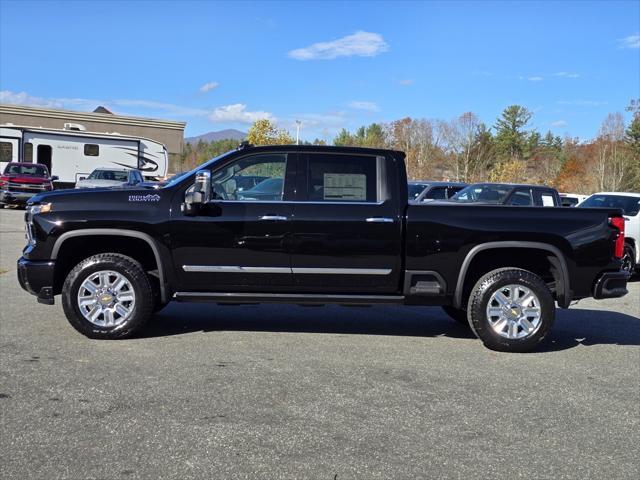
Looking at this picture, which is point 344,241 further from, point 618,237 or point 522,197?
point 522,197

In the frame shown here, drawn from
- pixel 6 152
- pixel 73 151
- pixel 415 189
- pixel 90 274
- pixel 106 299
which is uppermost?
pixel 73 151

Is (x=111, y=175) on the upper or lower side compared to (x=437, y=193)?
upper

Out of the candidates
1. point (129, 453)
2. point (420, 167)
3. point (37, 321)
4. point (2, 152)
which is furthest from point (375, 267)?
point (420, 167)

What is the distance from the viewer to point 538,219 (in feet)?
20.6

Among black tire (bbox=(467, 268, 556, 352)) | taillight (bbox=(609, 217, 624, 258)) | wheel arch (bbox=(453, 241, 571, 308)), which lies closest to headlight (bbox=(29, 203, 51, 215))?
wheel arch (bbox=(453, 241, 571, 308))

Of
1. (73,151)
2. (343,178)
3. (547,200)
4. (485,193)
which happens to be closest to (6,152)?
(73,151)

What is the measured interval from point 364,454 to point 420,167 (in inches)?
2345

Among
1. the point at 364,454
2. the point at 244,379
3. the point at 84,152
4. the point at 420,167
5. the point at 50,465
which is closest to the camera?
the point at 50,465

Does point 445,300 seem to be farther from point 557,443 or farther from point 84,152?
point 84,152

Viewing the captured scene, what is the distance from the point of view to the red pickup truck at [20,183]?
24344mm

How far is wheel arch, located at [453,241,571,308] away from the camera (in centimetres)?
622

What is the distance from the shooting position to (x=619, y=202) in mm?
12453

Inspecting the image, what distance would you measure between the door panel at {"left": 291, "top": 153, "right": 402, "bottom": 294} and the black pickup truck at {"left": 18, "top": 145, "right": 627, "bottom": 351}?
0.01 meters

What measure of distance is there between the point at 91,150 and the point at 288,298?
84.3ft
